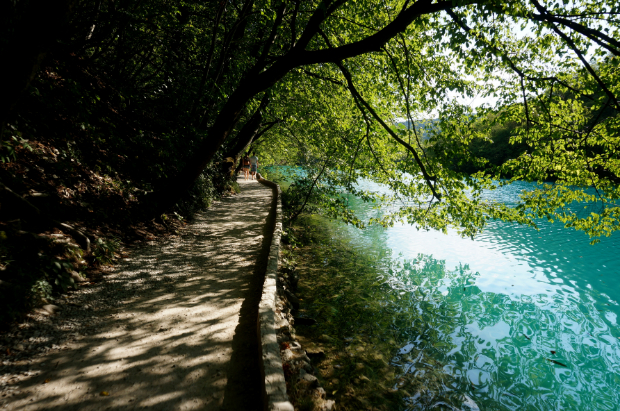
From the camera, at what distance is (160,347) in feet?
10.6

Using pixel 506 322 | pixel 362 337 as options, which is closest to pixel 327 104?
pixel 362 337

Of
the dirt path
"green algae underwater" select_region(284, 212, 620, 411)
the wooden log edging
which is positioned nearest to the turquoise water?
"green algae underwater" select_region(284, 212, 620, 411)

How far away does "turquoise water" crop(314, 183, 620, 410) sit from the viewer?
202 inches

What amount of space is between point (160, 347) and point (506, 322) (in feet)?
27.7

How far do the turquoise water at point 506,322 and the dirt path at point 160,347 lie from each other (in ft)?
9.76

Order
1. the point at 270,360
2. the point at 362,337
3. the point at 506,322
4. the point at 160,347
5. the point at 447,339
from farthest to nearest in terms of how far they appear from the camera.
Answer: the point at 506,322
the point at 447,339
the point at 362,337
the point at 160,347
the point at 270,360

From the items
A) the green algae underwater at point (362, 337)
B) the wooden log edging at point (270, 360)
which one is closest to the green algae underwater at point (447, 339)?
the green algae underwater at point (362, 337)

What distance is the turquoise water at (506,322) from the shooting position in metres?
5.14

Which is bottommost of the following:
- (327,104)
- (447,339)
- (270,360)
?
(447,339)

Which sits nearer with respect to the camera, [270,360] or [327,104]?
[270,360]

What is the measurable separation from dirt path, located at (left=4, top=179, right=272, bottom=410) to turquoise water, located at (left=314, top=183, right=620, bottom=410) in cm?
297

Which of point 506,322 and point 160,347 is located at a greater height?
point 160,347

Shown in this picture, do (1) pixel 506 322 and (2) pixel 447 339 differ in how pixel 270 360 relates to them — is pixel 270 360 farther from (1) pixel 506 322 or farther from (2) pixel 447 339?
(1) pixel 506 322

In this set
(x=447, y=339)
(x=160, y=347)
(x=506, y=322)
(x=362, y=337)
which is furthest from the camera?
(x=506, y=322)
